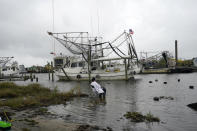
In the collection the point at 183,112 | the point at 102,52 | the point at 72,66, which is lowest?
the point at 183,112

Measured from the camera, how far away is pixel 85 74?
39.6m

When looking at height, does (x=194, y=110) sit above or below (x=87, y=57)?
below

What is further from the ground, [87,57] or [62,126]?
[87,57]

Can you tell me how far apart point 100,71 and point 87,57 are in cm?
383

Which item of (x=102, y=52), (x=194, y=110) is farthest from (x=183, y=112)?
(x=102, y=52)

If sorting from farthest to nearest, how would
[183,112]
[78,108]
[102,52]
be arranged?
[102,52] < [78,108] < [183,112]

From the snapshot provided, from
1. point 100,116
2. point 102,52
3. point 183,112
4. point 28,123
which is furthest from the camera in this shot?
point 102,52

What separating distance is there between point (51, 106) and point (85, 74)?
2667 cm

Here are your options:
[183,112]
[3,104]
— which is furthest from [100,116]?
[3,104]

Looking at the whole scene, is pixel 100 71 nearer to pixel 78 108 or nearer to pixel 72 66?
pixel 72 66

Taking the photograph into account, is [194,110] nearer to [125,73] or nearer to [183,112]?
[183,112]

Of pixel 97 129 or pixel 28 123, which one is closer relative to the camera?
pixel 97 129

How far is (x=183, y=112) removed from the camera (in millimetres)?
11102

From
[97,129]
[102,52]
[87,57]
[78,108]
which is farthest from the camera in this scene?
[102,52]
